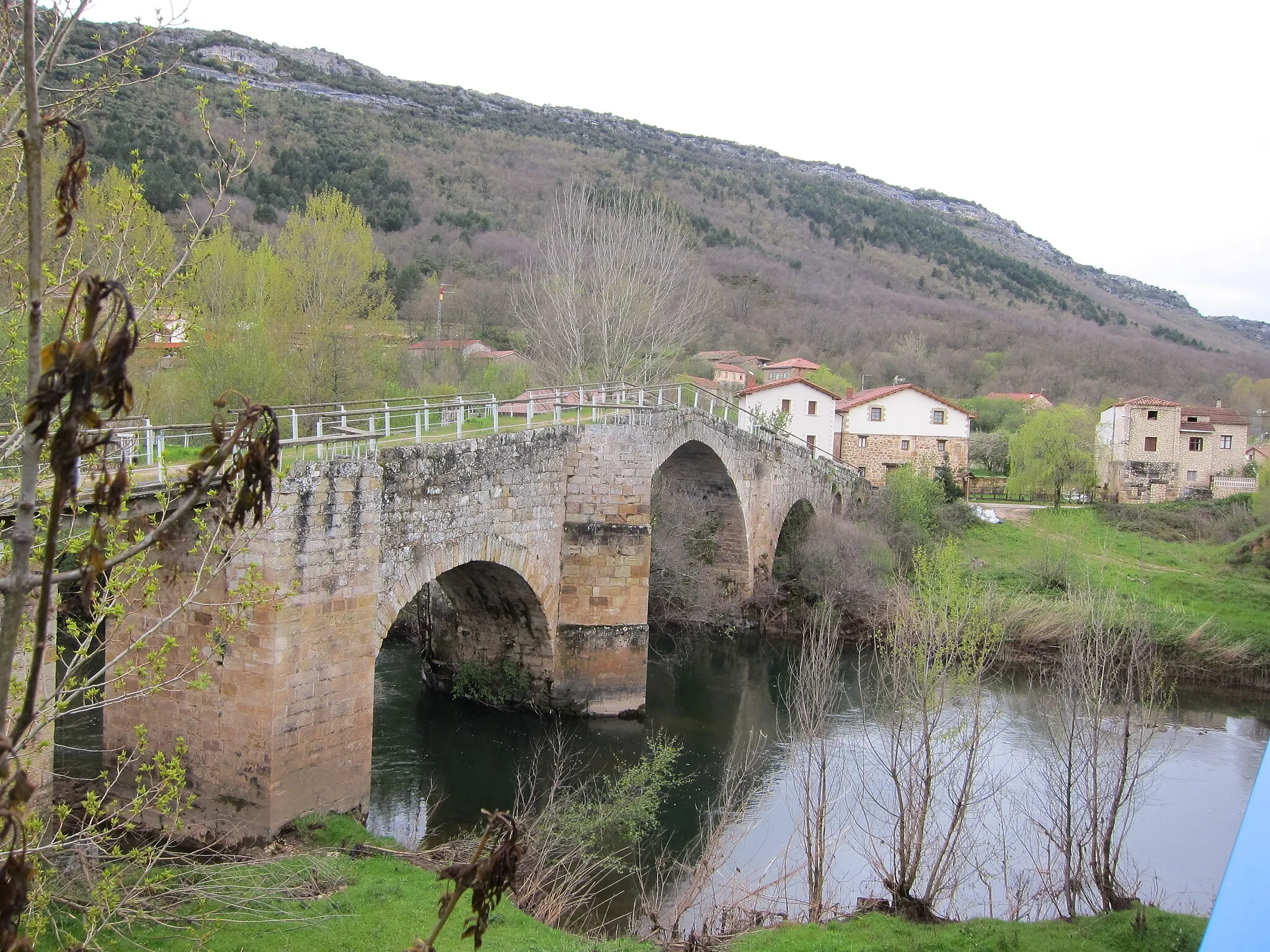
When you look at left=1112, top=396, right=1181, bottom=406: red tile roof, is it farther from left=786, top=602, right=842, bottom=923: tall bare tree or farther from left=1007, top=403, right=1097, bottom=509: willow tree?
left=786, top=602, right=842, bottom=923: tall bare tree

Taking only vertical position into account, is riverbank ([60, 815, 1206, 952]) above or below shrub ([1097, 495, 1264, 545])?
below

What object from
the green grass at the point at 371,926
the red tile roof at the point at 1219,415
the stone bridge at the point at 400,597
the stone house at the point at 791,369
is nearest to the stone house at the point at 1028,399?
the red tile roof at the point at 1219,415

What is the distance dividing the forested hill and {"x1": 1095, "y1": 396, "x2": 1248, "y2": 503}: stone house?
1987cm

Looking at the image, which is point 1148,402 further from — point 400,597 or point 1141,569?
point 400,597

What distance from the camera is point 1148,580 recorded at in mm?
25172

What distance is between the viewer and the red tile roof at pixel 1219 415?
38094mm

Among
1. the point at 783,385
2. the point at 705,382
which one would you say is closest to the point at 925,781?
the point at 783,385

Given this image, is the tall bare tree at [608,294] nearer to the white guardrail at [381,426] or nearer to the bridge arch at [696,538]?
the white guardrail at [381,426]

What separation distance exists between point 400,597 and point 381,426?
805 centimetres

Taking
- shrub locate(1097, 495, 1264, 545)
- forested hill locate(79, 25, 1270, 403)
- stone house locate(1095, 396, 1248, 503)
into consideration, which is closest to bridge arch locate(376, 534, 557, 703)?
forested hill locate(79, 25, 1270, 403)

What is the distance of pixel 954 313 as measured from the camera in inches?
2948

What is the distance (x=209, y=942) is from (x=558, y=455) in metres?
8.91

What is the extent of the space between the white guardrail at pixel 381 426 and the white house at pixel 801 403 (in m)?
7.86

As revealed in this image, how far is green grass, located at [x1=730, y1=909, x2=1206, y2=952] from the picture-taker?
31.4 feet
